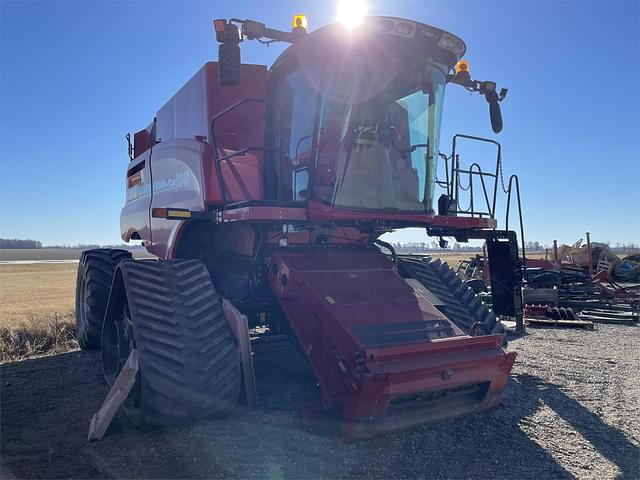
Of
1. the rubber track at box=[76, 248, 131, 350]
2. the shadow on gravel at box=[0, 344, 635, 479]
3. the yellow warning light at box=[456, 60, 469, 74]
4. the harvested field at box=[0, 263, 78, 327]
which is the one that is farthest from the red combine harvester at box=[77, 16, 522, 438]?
the harvested field at box=[0, 263, 78, 327]

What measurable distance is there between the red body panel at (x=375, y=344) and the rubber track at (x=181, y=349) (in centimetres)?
64

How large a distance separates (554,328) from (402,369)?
23.6 feet

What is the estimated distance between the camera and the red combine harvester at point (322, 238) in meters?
3.47

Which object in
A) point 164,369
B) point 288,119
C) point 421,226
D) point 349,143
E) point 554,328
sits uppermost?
point 288,119

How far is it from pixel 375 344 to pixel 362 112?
2.04 m

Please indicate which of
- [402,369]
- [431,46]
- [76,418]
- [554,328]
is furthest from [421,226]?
[554,328]

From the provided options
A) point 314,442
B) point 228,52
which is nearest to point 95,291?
point 228,52

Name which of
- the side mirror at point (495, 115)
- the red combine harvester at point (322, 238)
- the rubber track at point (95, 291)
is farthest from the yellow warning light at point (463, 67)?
the rubber track at point (95, 291)

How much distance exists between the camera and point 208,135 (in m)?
5.25

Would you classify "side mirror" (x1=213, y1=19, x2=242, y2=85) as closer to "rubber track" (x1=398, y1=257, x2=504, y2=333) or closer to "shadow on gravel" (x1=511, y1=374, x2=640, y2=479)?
"rubber track" (x1=398, y1=257, x2=504, y2=333)

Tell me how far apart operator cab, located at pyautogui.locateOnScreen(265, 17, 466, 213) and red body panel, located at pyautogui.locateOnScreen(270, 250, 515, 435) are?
2.38 feet

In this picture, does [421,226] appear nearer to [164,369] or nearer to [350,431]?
[350,431]

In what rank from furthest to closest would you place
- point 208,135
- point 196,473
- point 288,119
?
point 208,135 → point 288,119 → point 196,473

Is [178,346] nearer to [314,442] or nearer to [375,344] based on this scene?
[314,442]
